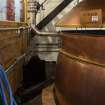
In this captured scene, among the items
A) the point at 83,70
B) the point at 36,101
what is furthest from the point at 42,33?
the point at 83,70

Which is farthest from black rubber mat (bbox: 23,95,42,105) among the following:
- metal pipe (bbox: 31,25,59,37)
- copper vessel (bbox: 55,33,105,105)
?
metal pipe (bbox: 31,25,59,37)

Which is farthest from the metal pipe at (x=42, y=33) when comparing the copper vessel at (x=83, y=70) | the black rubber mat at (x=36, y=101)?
the copper vessel at (x=83, y=70)

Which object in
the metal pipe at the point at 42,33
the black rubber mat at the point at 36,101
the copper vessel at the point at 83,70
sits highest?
the metal pipe at the point at 42,33

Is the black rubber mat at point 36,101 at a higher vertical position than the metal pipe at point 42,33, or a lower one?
lower

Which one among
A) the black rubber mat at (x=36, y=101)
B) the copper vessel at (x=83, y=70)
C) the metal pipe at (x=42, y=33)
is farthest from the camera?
the metal pipe at (x=42, y=33)

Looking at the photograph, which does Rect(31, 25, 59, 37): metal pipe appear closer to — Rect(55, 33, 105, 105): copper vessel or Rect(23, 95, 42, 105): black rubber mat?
Rect(23, 95, 42, 105): black rubber mat

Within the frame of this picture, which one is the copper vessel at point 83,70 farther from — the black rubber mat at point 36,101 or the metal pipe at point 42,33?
the metal pipe at point 42,33

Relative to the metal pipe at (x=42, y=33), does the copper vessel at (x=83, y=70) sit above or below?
below

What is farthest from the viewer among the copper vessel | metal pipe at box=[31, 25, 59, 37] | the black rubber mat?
metal pipe at box=[31, 25, 59, 37]

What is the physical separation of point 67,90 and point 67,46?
0.48 m

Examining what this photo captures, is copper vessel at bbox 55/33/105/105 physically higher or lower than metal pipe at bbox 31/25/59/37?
lower

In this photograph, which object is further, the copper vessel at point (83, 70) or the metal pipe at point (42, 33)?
the metal pipe at point (42, 33)

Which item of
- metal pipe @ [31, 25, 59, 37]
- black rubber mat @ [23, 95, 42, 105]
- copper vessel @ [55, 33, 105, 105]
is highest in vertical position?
metal pipe @ [31, 25, 59, 37]

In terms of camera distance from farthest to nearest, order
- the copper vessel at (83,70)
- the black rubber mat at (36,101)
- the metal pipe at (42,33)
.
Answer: the metal pipe at (42,33), the black rubber mat at (36,101), the copper vessel at (83,70)
